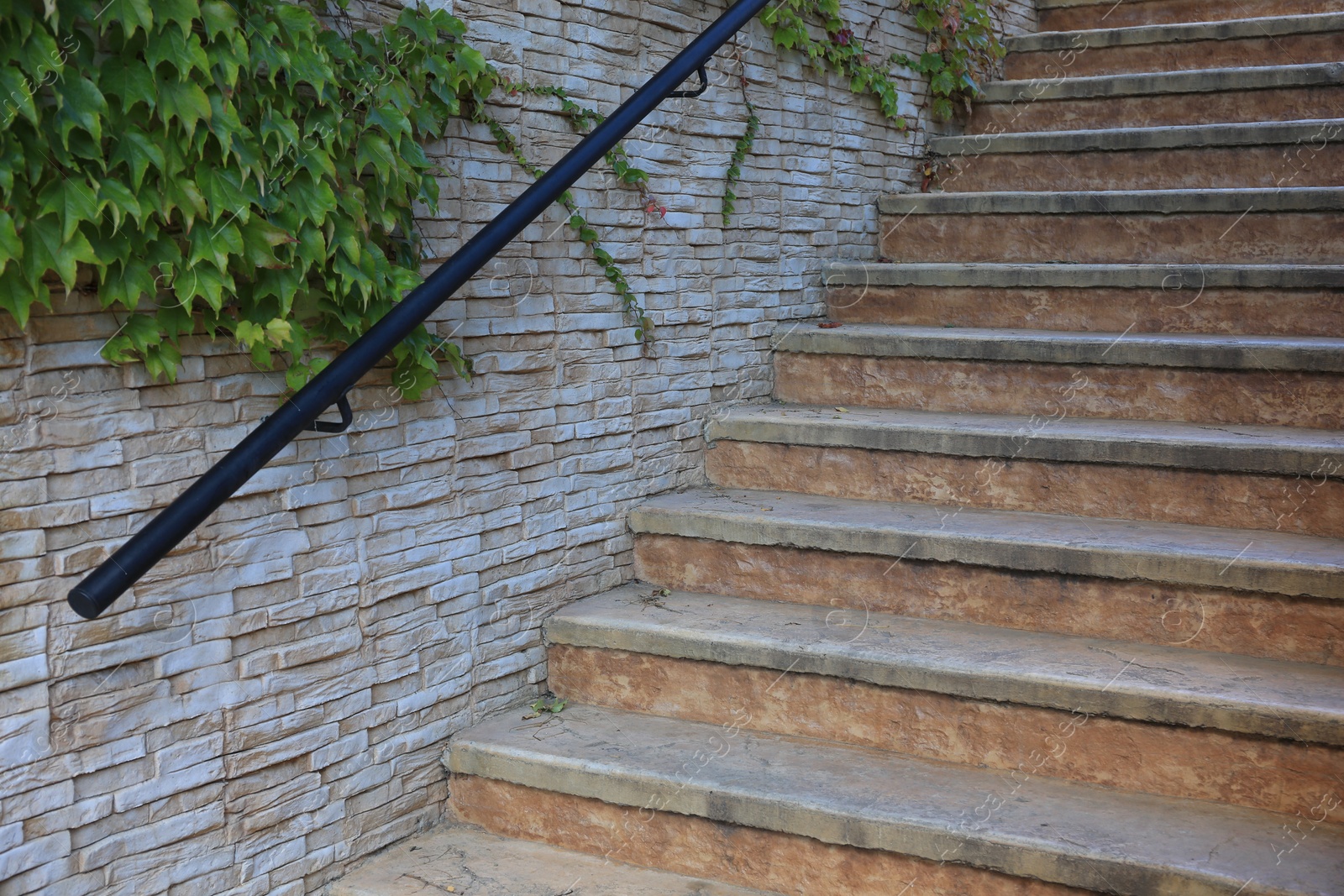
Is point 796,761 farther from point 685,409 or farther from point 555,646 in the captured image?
point 685,409

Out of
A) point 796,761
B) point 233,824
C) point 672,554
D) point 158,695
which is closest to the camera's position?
point 158,695

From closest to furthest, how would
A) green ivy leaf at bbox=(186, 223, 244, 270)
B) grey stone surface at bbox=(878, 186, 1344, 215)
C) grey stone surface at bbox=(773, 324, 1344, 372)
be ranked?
green ivy leaf at bbox=(186, 223, 244, 270) → grey stone surface at bbox=(773, 324, 1344, 372) → grey stone surface at bbox=(878, 186, 1344, 215)

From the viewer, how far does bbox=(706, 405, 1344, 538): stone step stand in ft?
7.79

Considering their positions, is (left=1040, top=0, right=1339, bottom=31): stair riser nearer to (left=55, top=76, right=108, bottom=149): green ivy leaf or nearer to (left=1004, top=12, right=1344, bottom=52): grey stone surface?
(left=1004, top=12, right=1344, bottom=52): grey stone surface

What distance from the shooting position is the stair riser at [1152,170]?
3309mm

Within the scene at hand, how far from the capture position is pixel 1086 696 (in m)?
2.03

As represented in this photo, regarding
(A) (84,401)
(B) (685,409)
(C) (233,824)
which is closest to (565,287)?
(B) (685,409)

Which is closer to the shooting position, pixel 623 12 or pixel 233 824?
pixel 233 824

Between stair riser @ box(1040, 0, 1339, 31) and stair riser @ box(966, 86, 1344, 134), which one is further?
stair riser @ box(1040, 0, 1339, 31)

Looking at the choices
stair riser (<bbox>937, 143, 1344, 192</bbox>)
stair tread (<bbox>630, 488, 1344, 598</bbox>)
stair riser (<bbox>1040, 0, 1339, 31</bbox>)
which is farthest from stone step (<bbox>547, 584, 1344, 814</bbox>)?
stair riser (<bbox>1040, 0, 1339, 31</bbox>)

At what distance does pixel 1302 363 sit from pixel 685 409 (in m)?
1.49

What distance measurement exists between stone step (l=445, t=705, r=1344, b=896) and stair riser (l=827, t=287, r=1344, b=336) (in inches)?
57.6

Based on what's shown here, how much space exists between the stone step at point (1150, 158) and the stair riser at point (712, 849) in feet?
7.91

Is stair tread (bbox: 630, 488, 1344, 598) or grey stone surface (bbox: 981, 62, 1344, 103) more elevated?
grey stone surface (bbox: 981, 62, 1344, 103)
